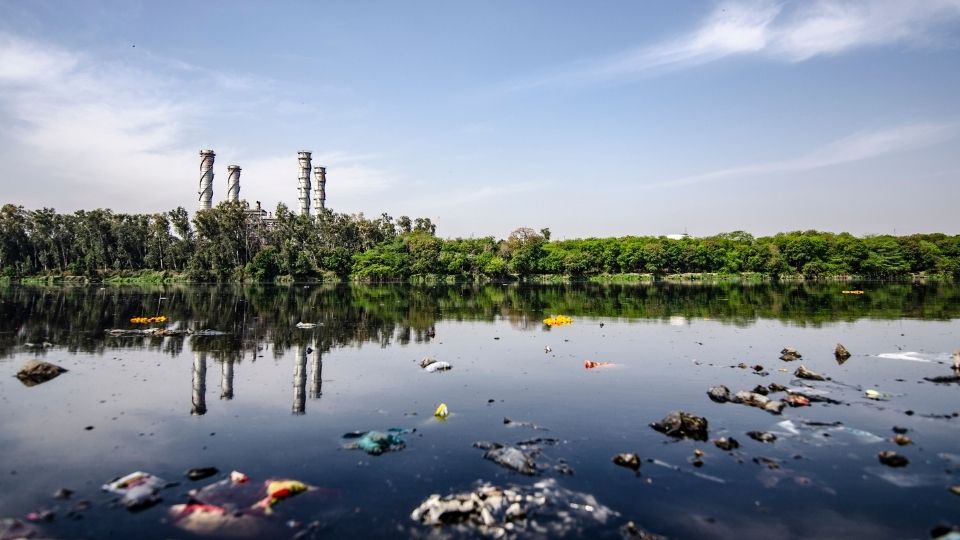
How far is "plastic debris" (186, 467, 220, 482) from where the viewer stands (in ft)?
39.0

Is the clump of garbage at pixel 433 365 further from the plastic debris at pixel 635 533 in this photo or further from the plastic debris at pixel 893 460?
the plastic debris at pixel 893 460

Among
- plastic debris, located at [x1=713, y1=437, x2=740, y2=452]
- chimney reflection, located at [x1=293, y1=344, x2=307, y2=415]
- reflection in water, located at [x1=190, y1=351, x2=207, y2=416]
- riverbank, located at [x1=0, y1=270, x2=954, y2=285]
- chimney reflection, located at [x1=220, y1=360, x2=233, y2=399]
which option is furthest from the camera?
riverbank, located at [x1=0, y1=270, x2=954, y2=285]

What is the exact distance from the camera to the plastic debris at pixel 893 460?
12743mm

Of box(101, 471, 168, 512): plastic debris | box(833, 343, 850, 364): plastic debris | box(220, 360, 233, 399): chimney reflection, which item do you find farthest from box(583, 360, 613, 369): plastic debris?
box(101, 471, 168, 512): plastic debris

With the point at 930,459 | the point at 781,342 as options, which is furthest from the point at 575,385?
the point at 781,342

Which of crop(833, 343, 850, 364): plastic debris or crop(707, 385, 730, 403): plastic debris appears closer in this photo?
crop(707, 385, 730, 403): plastic debris

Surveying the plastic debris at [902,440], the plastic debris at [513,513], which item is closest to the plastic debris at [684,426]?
the plastic debris at [902,440]

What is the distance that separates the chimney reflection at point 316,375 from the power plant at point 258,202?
111 meters

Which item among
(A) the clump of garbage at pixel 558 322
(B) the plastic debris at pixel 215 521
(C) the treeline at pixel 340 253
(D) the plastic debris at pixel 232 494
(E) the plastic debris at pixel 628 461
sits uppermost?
(C) the treeline at pixel 340 253

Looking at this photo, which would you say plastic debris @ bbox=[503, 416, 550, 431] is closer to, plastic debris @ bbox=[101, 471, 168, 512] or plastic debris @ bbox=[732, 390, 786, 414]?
plastic debris @ bbox=[732, 390, 786, 414]

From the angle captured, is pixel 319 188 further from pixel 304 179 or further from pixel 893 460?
pixel 893 460

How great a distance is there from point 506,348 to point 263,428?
15.0 m

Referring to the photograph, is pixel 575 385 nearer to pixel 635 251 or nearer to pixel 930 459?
pixel 930 459

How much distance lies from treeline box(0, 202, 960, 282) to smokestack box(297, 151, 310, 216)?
34916mm
